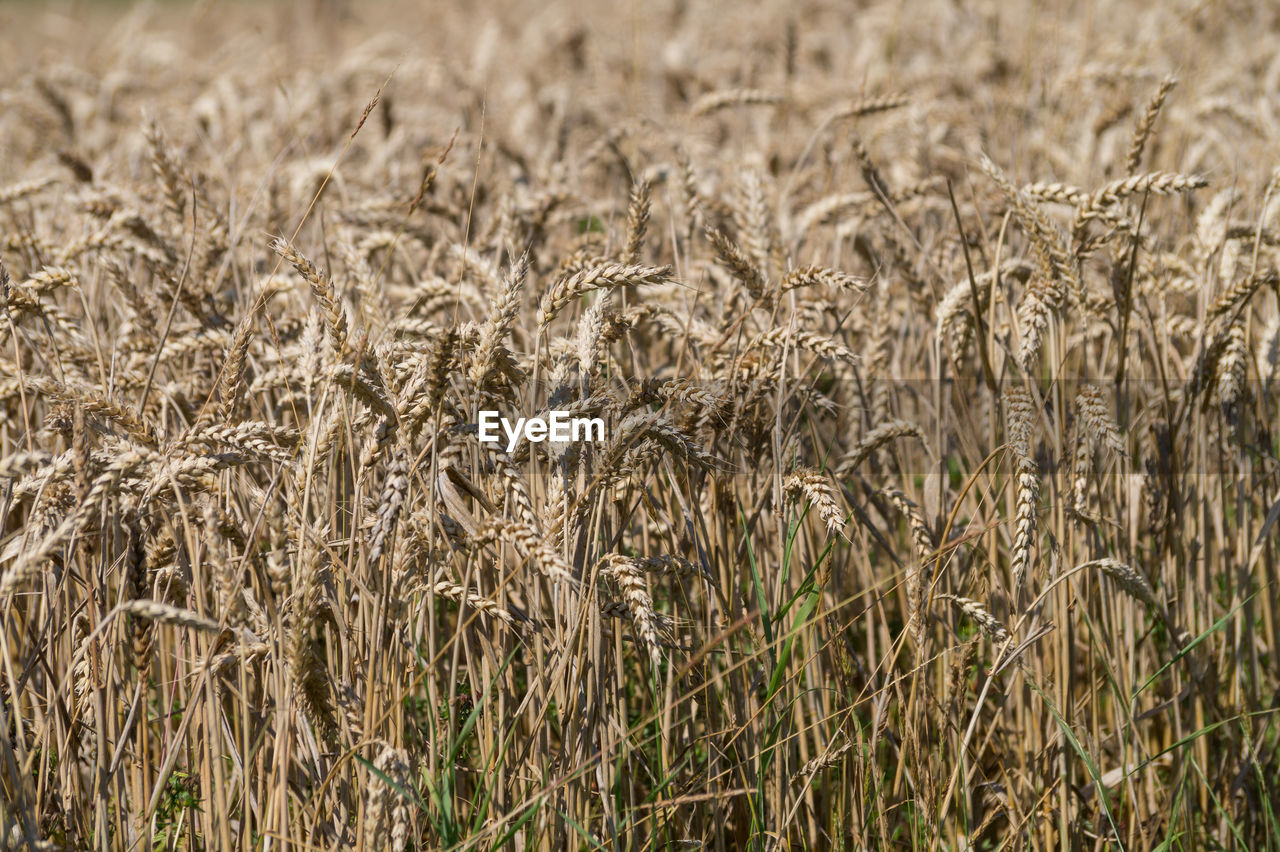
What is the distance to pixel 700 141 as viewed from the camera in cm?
392

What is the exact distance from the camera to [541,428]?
4.07 feet

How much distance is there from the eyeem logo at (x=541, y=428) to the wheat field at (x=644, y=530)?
0.02m

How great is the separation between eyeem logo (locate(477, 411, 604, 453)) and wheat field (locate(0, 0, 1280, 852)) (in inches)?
0.8

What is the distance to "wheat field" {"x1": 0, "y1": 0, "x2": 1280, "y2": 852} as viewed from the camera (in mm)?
1236

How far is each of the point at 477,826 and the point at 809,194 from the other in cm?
219

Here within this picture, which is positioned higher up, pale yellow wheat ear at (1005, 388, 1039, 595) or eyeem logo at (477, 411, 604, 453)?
eyeem logo at (477, 411, 604, 453)

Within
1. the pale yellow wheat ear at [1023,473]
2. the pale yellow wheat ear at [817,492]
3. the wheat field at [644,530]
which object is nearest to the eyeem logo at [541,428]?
the wheat field at [644,530]

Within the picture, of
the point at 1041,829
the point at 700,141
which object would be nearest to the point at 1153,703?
the point at 1041,829

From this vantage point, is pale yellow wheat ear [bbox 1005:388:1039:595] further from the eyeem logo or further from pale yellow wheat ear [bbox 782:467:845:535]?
the eyeem logo

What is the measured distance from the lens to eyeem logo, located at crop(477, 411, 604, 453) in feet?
3.89

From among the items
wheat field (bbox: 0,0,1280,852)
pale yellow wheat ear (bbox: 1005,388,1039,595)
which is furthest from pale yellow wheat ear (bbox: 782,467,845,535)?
pale yellow wheat ear (bbox: 1005,388,1039,595)

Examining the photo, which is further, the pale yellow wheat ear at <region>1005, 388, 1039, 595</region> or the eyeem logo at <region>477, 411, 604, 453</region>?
the pale yellow wheat ear at <region>1005, 388, 1039, 595</region>

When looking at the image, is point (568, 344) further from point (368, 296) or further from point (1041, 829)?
point (1041, 829)

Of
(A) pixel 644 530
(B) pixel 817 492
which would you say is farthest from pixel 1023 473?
(A) pixel 644 530
